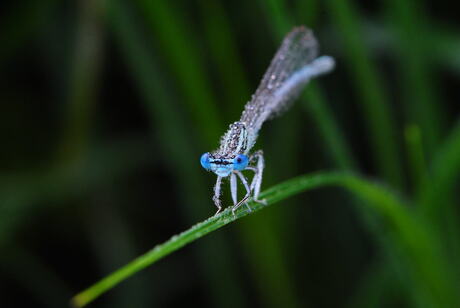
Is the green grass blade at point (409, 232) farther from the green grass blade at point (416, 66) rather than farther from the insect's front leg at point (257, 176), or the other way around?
the green grass blade at point (416, 66)

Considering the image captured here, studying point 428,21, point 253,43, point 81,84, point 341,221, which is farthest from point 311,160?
point 81,84

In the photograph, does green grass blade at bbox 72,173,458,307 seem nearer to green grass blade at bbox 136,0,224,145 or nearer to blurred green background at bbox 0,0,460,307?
blurred green background at bbox 0,0,460,307

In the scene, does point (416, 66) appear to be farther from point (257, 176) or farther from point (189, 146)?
point (257, 176)

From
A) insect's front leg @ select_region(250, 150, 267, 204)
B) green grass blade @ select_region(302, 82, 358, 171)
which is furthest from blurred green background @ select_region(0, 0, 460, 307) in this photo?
insect's front leg @ select_region(250, 150, 267, 204)

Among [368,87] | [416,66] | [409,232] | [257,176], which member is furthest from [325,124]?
[416,66]

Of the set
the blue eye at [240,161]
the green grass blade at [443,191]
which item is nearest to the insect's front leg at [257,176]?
the blue eye at [240,161]

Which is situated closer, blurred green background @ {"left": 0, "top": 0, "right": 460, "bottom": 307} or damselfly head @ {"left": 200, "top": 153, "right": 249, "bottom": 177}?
damselfly head @ {"left": 200, "top": 153, "right": 249, "bottom": 177}
